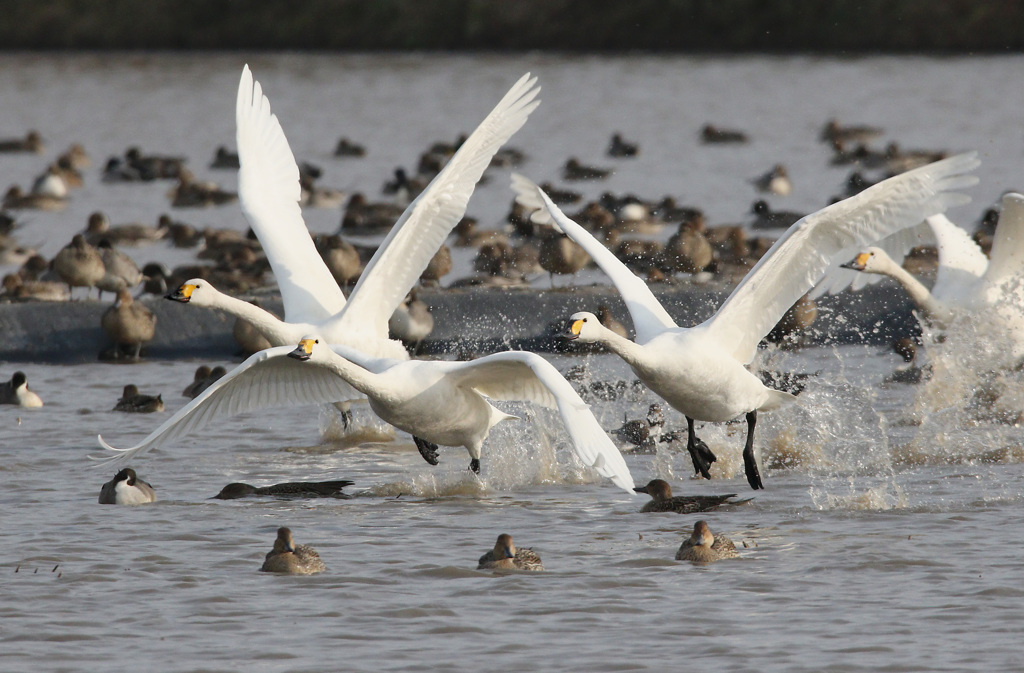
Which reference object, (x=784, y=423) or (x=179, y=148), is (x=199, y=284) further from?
(x=179, y=148)

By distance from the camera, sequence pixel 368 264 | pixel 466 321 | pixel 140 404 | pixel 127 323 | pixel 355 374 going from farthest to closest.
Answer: pixel 466 321, pixel 127 323, pixel 140 404, pixel 368 264, pixel 355 374

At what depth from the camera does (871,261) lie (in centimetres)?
1234

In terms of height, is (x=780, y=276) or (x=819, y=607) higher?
(x=780, y=276)

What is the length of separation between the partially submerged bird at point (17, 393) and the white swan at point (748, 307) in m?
5.16

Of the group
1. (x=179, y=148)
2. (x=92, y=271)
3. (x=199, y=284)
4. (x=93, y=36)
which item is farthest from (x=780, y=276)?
(x=93, y=36)

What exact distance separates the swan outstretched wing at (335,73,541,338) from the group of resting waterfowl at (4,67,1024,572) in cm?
1

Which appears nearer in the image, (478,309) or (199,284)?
(199,284)

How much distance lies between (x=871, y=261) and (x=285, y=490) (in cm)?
493

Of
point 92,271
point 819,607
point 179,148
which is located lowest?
point 819,607

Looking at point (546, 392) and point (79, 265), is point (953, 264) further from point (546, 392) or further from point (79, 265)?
point (79, 265)

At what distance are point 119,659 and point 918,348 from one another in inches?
391

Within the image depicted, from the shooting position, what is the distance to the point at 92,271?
57.9 ft

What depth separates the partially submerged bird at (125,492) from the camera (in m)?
9.76

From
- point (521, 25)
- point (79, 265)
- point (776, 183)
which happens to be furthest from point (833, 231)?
point (521, 25)
